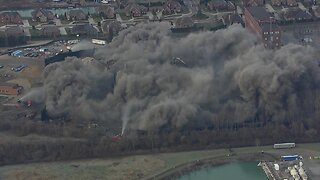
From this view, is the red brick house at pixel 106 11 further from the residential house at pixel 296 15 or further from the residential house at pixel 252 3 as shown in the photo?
the residential house at pixel 296 15

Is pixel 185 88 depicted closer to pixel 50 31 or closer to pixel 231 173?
pixel 231 173

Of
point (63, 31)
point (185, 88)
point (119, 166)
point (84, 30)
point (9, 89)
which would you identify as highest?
point (84, 30)

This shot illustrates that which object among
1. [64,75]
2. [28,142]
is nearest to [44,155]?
[28,142]

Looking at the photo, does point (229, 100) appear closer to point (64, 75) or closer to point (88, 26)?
point (64, 75)

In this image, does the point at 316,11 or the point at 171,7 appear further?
the point at 171,7

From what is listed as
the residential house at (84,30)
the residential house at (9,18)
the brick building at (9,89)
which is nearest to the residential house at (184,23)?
the residential house at (84,30)

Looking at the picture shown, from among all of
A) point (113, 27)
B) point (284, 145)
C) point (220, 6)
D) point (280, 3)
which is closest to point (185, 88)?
point (284, 145)

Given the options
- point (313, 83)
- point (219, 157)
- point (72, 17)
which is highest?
point (72, 17)
